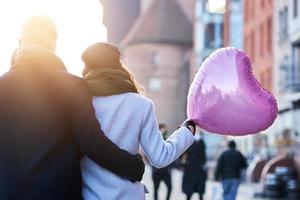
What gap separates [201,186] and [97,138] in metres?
15.0

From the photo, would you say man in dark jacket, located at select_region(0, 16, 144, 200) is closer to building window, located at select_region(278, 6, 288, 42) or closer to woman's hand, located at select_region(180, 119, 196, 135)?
woman's hand, located at select_region(180, 119, 196, 135)

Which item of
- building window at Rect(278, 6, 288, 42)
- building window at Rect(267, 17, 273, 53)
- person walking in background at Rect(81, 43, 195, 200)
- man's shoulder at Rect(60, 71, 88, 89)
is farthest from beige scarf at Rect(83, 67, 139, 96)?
building window at Rect(267, 17, 273, 53)

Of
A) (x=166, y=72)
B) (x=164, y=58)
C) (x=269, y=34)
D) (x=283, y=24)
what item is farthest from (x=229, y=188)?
(x=166, y=72)

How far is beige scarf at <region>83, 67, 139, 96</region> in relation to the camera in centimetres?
474

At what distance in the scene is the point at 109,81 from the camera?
4.77 metres

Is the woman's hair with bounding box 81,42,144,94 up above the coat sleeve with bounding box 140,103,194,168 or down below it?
above

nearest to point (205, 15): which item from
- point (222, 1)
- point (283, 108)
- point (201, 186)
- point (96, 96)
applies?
point (222, 1)

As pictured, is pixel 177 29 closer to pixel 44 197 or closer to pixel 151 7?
pixel 151 7

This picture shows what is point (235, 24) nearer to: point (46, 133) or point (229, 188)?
point (229, 188)

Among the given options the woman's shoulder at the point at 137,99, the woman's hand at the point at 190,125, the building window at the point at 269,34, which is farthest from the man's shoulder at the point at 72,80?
the building window at the point at 269,34

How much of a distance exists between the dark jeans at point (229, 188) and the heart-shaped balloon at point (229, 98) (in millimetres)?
13460

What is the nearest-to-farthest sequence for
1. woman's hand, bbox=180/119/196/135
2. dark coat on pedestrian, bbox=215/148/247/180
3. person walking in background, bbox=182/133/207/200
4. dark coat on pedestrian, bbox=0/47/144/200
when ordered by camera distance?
dark coat on pedestrian, bbox=0/47/144/200
woman's hand, bbox=180/119/196/135
dark coat on pedestrian, bbox=215/148/247/180
person walking in background, bbox=182/133/207/200

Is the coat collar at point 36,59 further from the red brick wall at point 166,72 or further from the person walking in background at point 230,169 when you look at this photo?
the red brick wall at point 166,72

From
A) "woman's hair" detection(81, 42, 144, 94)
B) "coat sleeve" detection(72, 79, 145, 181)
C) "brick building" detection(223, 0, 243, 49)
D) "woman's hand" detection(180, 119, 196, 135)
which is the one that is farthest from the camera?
"brick building" detection(223, 0, 243, 49)
